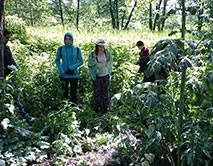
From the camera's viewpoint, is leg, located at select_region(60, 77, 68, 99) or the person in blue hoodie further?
leg, located at select_region(60, 77, 68, 99)

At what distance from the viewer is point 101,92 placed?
4859 mm

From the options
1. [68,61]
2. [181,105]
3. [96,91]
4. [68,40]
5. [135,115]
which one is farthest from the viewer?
[96,91]

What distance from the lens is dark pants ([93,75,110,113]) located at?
188 inches

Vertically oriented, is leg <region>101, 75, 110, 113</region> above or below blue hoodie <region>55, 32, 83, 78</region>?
below

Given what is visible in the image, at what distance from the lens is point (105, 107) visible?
4.86 metres

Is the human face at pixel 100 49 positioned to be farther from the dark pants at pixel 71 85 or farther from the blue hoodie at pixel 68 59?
the dark pants at pixel 71 85

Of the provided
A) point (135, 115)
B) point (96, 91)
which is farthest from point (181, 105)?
point (96, 91)

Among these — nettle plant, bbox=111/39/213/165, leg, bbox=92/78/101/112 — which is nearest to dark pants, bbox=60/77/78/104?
leg, bbox=92/78/101/112

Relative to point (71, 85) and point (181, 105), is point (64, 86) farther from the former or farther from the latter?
point (181, 105)

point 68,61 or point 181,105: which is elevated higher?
point 68,61

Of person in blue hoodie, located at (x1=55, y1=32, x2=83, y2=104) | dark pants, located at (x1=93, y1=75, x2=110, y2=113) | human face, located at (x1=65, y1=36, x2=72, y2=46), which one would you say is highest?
human face, located at (x1=65, y1=36, x2=72, y2=46)

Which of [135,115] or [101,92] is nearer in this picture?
[135,115]

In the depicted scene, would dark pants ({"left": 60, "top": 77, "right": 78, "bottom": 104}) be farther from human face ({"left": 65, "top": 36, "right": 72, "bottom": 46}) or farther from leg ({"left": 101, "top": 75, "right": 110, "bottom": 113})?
human face ({"left": 65, "top": 36, "right": 72, "bottom": 46})

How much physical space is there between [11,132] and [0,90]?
58cm
